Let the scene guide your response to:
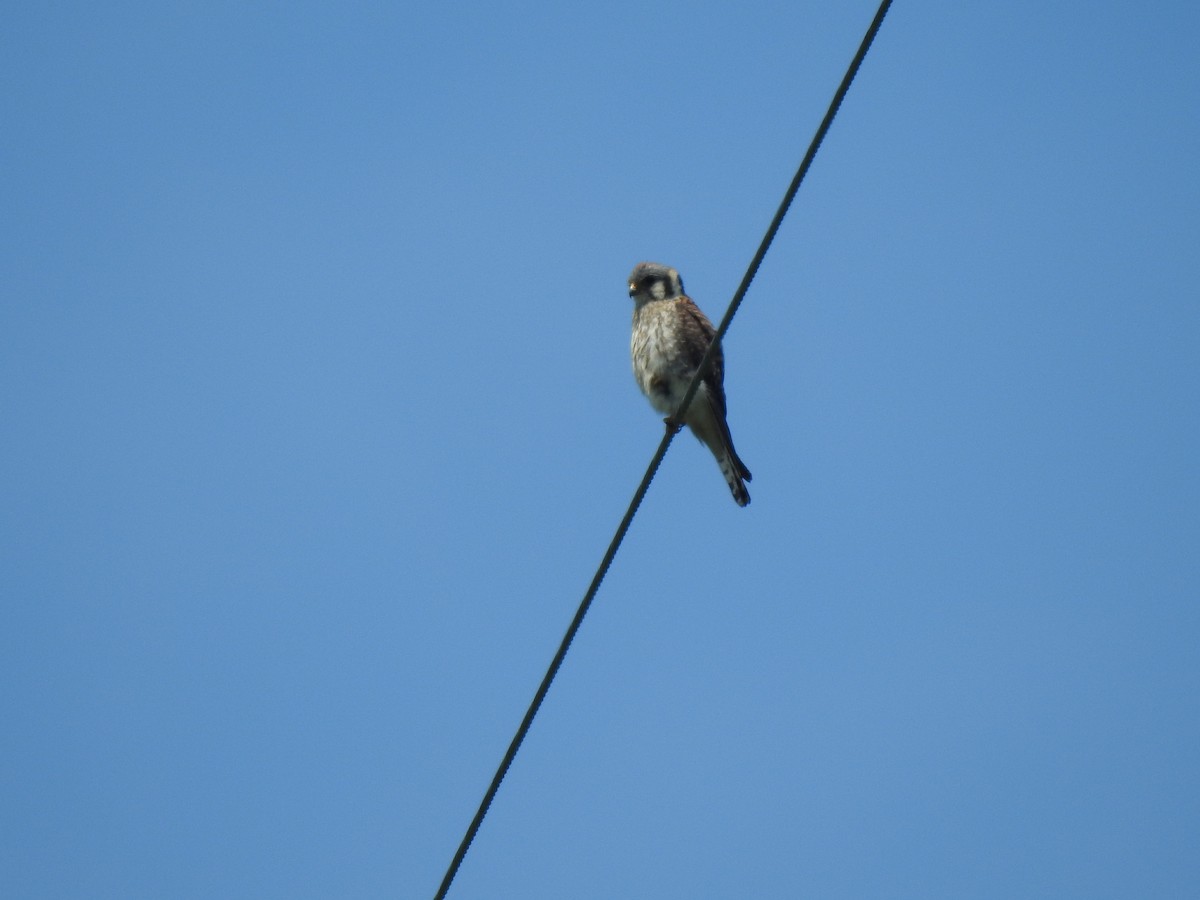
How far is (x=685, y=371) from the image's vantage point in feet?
27.9

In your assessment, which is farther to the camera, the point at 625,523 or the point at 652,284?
the point at 652,284

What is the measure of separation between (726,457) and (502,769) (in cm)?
460

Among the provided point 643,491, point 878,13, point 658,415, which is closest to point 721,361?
point 658,415

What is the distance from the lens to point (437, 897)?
445 cm

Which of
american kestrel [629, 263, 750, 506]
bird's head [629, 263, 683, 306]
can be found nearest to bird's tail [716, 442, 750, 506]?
american kestrel [629, 263, 750, 506]

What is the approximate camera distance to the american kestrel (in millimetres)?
8477

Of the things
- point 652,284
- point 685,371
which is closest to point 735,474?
point 685,371

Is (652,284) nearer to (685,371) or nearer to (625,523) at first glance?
(685,371)

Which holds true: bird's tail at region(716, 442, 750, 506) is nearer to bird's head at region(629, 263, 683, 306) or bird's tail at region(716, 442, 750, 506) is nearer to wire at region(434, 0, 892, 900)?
bird's head at region(629, 263, 683, 306)

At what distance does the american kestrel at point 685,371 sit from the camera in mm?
8477

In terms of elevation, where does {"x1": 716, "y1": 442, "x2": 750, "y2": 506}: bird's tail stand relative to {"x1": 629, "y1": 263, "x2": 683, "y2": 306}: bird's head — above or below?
below

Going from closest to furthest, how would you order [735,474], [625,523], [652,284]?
1. [625,523]
2. [735,474]
3. [652,284]

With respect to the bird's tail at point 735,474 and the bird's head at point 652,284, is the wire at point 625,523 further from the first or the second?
the bird's head at point 652,284

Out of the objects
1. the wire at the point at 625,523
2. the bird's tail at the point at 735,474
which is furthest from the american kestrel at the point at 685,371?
the wire at the point at 625,523
